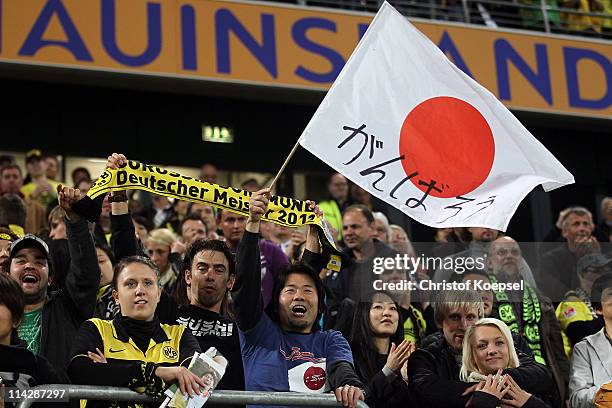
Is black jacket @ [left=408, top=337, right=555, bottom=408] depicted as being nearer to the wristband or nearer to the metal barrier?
the metal barrier

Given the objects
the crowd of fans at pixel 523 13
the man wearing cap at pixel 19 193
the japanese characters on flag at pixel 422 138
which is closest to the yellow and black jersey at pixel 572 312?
the japanese characters on flag at pixel 422 138

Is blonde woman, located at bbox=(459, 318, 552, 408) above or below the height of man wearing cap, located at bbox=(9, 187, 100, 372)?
below

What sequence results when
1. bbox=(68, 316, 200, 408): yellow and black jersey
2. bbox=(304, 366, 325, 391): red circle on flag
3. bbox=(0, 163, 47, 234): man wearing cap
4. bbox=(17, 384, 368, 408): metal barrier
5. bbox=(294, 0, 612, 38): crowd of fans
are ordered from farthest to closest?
bbox=(294, 0, 612, 38): crowd of fans < bbox=(0, 163, 47, 234): man wearing cap < bbox=(304, 366, 325, 391): red circle on flag < bbox=(68, 316, 200, 408): yellow and black jersey < bbox=(17, 384, 368, 408): metal barrier

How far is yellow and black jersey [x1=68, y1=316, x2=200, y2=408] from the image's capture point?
17.9 ft

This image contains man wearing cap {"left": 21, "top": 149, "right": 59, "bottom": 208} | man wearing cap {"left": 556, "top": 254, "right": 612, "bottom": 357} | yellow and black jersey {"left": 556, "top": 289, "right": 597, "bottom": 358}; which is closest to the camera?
man wearing cap {"left": 556, "top": 254, "right": 612, "bottom": 357}

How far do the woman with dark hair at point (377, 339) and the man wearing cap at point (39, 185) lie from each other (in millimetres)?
4706

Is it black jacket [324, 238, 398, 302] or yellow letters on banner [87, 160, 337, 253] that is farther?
black jacket [324, 238, 398, 302]

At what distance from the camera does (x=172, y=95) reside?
15227 mm

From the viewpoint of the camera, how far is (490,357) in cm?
669

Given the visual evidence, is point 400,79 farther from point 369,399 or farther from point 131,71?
point 131,71

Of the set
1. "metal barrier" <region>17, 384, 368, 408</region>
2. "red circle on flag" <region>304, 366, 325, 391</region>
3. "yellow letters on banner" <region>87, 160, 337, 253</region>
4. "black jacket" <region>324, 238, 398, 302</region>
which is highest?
"yellow letters on banner" <region>87, 160, 337, 253</region>
